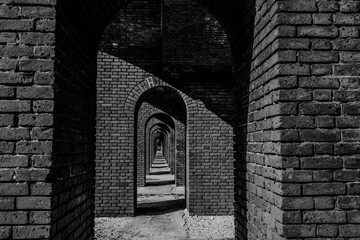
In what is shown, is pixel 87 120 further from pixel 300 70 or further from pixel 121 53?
pixel 121 53

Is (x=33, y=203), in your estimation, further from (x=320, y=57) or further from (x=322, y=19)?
(x=322, y=19)

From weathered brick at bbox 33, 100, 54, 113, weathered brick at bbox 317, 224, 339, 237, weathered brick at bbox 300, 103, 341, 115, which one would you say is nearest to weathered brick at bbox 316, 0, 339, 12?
weathered brick at bbox 300, 103, 341, 115

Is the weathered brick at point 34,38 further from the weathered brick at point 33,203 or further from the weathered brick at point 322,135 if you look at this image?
the weathered brick at point 322,135

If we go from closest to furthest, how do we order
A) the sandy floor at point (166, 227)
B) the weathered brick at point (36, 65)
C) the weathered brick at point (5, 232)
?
the weathered brick at point (5, 232) → the weathered brick at point (36, 65) → the sandy floor at point (166, 227)

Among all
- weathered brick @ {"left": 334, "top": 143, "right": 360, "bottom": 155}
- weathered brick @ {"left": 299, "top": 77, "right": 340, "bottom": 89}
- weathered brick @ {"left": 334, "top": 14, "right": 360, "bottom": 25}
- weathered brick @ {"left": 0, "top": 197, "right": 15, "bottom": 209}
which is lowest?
weathered brick @ {"left": 0, "top": 197, "right": 15, "bottom": 209}

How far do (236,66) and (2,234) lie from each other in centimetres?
255

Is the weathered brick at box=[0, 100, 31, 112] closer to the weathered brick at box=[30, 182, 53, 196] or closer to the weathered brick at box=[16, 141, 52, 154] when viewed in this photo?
the weathered brick at box=[16, 141, 52, 154]

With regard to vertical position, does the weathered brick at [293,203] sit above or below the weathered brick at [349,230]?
above

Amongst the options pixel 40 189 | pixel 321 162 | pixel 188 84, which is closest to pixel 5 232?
pixel 40 189

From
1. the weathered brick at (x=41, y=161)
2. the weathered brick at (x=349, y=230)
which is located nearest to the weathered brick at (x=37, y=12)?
the weathered brick at (x=41, y=161)

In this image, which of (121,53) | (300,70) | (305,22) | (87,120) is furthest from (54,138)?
(121,53)

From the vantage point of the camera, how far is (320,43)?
2.17m

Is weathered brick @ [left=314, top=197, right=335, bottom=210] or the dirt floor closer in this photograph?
weathered brick @ [left=314, top=197, right=335, bottom=210]

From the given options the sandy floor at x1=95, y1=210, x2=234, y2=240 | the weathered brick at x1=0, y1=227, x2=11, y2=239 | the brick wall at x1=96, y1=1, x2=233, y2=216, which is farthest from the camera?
the brick wall at x1=96, y1=1, x2=233, y2=216
